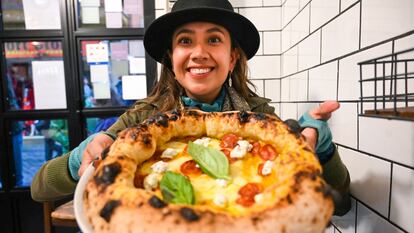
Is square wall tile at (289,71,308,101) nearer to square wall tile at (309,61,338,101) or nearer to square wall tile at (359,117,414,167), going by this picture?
square wall tile at (309,61,338,101)

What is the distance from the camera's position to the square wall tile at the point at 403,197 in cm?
51

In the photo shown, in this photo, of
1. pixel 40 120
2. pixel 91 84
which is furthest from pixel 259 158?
pixel 40 120

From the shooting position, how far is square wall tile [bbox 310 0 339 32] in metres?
0.81

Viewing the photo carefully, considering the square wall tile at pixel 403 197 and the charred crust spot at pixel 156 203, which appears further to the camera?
the square wall tile at pixel 403 197

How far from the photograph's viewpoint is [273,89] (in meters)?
1.47

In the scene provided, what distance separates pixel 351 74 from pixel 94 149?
2.18ft

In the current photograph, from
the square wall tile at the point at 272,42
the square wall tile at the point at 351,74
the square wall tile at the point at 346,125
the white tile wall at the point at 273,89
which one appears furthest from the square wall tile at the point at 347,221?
the square wall tile at the point at 272,42

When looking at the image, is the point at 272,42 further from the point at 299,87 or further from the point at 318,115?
the point at 318,115

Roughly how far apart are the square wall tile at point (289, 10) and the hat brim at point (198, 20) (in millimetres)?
335

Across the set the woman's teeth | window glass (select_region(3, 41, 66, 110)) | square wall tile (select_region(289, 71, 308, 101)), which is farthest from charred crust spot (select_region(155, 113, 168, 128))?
window glass (select_region(3, 41, 66, 110))

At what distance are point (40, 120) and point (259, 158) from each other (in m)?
2.06

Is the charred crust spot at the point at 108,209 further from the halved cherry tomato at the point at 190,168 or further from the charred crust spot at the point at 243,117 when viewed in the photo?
the charred crust spot at the point at 243,117

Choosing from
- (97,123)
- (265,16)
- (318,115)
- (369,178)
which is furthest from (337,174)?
(97,123)

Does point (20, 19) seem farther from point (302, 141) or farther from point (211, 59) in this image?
point (302, 141)
